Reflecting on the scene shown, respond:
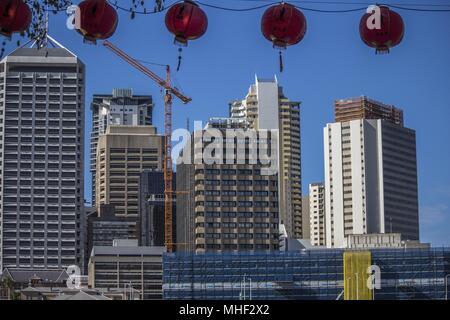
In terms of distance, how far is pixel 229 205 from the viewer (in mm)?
74750

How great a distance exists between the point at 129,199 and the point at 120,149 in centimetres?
509

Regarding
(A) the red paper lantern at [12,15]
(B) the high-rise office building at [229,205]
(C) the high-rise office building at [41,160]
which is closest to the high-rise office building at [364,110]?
(B) the high-rise office building at [229,205]

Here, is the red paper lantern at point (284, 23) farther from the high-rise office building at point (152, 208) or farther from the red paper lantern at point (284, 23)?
the high-rise office building at point (152, 208)

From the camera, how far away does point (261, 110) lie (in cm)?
10475

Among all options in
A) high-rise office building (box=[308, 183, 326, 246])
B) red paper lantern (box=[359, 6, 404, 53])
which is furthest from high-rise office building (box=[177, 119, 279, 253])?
red paper lantern (box=[359, 6, 404, 53])

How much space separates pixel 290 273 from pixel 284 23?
22.6 meters

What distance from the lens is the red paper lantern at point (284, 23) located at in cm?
946

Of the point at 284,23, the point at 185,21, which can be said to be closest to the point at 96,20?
the point at 185,21

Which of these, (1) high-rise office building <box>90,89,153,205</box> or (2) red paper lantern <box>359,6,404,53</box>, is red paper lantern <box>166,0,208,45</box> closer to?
(2) red paper lantern <box>359,6,404,53</box>

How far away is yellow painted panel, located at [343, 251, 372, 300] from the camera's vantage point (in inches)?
1239

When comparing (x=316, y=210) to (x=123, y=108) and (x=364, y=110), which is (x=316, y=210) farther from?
(x=123, y=108)

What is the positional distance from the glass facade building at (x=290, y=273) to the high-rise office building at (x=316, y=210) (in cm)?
7745

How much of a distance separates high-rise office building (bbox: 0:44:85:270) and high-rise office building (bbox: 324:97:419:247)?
2788cm

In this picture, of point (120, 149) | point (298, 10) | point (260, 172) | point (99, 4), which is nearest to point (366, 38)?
point (298, 10)
